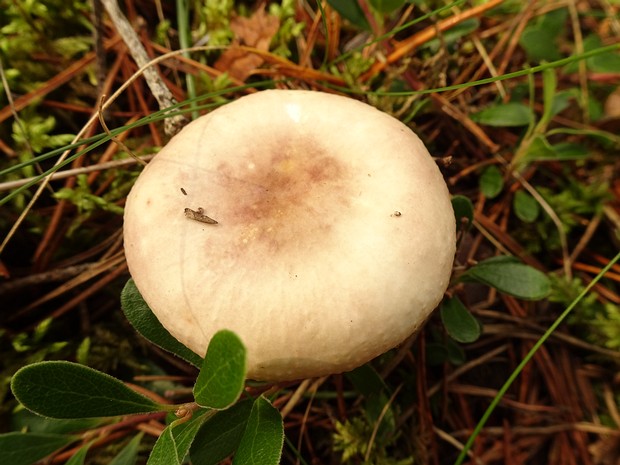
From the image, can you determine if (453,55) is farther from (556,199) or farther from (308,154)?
(308,154)

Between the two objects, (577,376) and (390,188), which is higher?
(390,188)

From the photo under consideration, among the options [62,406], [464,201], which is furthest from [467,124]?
[62,406]

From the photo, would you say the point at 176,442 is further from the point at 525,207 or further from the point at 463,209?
the point at 525,207

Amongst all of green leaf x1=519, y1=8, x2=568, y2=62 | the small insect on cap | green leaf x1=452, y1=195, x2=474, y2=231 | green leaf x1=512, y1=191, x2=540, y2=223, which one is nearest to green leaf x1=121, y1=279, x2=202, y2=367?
the small insect on cap

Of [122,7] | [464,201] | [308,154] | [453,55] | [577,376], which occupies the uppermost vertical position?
[122,7]

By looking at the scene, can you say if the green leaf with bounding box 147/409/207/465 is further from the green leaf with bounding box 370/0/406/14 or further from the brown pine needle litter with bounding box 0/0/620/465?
the green leaf with bounding box 370/0/406/14
